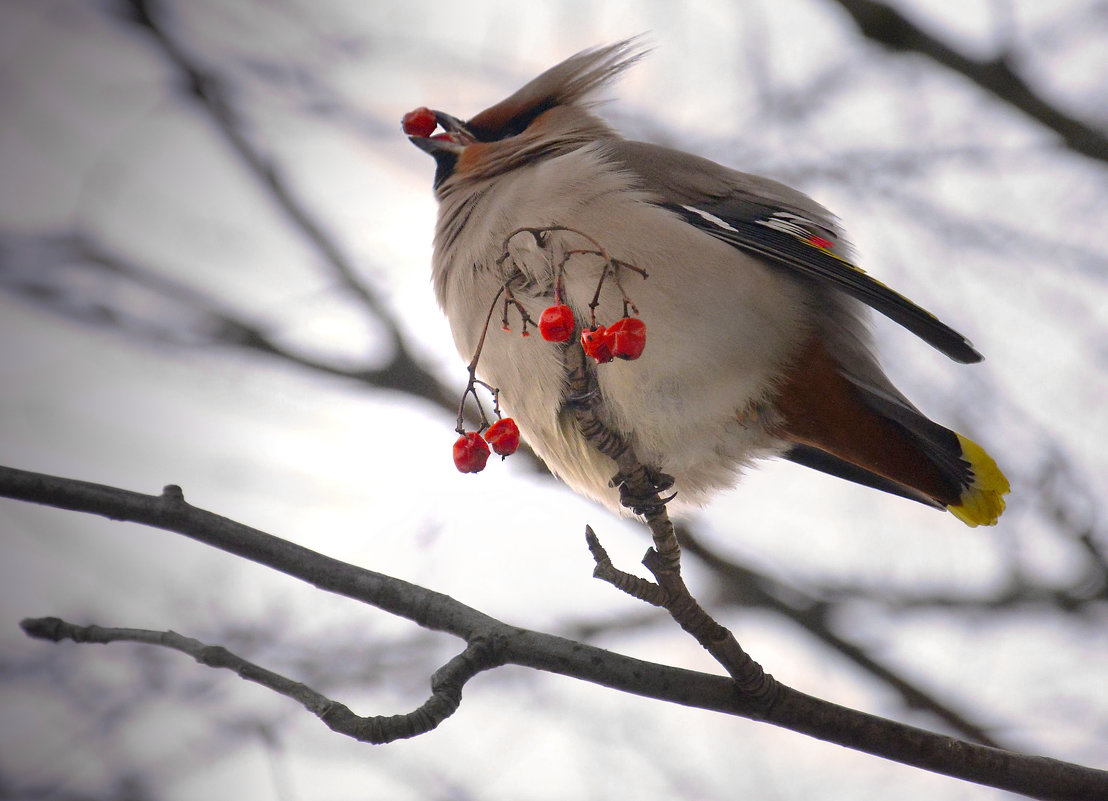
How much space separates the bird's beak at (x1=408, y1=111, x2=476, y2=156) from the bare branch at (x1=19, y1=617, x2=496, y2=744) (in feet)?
6.84

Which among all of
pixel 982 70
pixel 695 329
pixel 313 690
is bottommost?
pixel 313 690

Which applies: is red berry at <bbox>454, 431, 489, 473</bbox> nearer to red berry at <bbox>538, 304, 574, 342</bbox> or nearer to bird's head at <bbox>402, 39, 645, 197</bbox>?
red berry at <bbox>538, 304, 574, 342</bbox>

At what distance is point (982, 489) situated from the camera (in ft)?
10.6

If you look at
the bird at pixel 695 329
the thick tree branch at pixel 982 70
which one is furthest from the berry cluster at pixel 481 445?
the thick tree branch at pixel 982 70

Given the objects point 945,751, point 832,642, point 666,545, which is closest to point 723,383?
point 666,545

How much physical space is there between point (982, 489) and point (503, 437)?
4.71 feet

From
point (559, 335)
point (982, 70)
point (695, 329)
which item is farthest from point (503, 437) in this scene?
point (982, 70)

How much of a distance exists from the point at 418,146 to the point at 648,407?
4.67ft

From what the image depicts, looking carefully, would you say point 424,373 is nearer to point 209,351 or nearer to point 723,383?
point 209,351

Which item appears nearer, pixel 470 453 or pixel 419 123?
pixel 470 453

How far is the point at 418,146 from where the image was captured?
12.8 ft

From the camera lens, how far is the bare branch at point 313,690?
2121mm

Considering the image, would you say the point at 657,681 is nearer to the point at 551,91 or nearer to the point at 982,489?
the point at 982,489

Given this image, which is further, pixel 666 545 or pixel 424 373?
pixel 424 373
